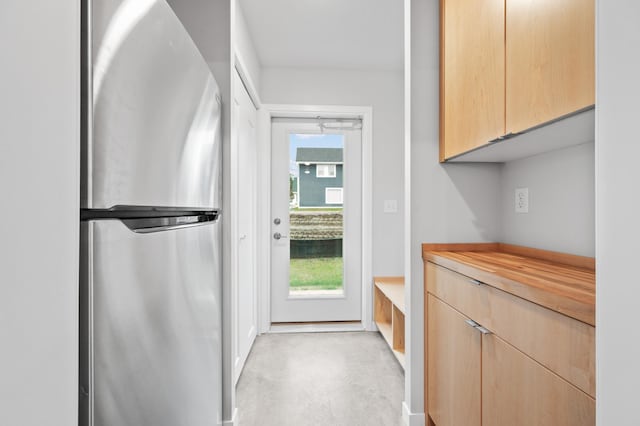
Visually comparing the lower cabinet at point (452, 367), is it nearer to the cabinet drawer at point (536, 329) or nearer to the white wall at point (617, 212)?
the cabinet drawer at point (536, 329)

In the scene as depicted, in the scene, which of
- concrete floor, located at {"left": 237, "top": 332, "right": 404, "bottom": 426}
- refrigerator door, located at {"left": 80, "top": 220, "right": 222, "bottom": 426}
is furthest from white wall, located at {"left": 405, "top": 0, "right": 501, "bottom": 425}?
refrigerator door, located at {"left": 80, "top": 220, "right": 222, "bottom": 426}

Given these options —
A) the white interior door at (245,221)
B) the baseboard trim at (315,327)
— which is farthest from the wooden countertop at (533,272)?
the baseboard trim at (315,327)

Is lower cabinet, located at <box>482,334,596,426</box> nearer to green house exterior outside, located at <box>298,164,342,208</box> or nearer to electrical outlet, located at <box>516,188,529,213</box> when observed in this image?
electrical outlet, located at <box>516,188,529,213</box>

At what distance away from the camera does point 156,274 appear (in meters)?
0.80

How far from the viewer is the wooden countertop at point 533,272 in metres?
0.77

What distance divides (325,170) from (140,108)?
8.34 ft

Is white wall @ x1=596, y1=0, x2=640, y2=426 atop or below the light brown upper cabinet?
below

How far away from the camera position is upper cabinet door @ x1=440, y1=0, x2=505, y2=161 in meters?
1.14

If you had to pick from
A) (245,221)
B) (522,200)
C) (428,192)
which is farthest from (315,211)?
(522,200)

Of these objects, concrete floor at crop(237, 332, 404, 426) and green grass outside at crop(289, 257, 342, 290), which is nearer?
concrete floor at crop(237, 332, 404, 426)

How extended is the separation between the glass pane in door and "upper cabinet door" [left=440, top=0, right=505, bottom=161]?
1657 mm

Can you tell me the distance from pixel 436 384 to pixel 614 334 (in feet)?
4.07
